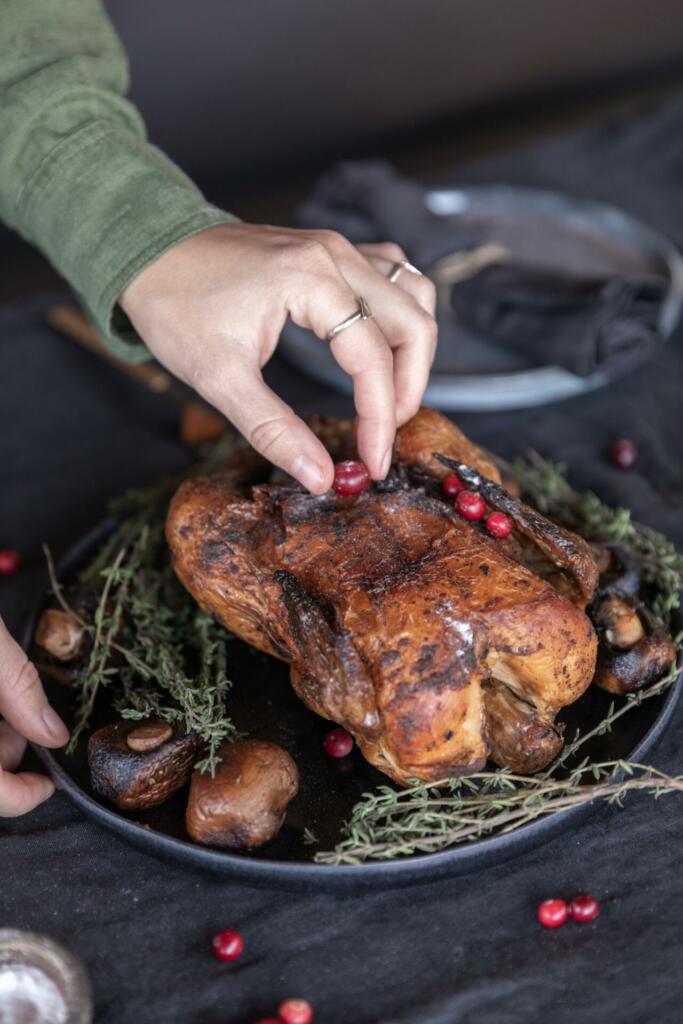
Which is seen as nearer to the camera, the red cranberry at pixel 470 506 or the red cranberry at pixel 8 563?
the red cranberry at pixel 470 506

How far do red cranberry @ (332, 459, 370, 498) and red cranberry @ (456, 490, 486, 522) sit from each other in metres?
0.15

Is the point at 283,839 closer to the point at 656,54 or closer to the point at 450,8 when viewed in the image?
Answer: the point at 450,8

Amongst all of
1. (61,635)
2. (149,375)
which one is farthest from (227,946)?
(149,375)

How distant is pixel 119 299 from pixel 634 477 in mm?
1190

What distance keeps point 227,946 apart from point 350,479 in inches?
27.7

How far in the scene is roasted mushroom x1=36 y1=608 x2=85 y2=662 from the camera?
1.77 m

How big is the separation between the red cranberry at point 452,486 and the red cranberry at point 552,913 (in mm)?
623

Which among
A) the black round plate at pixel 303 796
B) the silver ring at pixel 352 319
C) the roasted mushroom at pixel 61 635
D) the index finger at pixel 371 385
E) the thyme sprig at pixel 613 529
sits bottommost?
the roasted mushroom at pixel 61 635

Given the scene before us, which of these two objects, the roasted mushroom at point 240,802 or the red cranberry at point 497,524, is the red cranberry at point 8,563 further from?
the red cranberry at point 497,524

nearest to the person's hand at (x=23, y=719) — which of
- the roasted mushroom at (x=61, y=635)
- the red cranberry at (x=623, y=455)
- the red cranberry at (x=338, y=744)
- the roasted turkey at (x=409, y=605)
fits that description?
the roasted mushroom at (x=61, y=635)

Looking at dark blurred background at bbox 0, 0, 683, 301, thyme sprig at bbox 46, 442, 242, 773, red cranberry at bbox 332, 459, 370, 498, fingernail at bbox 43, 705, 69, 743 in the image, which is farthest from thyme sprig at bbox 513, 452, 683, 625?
dark blurred background at bbox 0, 0, 683, 301

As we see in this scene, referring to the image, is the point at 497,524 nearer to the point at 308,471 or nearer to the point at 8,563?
the point at 308,471

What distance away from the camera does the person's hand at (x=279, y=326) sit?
1.68 metres

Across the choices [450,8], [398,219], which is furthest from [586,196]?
[450,8]
